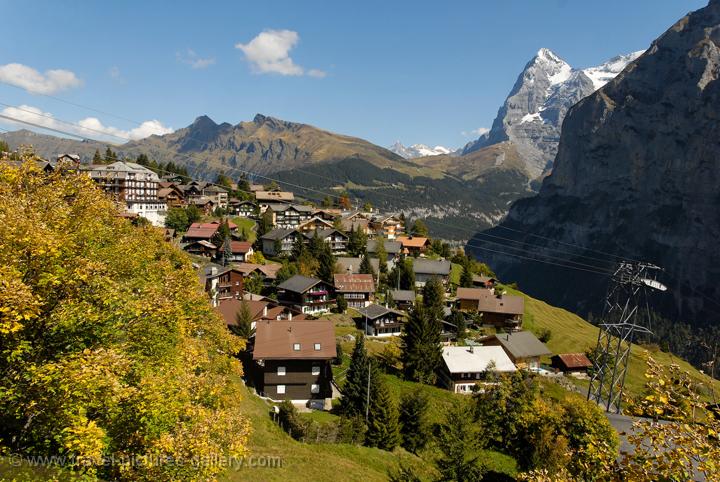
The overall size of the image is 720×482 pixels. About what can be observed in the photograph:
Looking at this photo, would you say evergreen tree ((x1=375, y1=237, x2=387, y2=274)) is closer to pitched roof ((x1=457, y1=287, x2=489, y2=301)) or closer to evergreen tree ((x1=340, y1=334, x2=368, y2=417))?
pitched roof ((x1=457, y1=287, x2=489, y2=301))

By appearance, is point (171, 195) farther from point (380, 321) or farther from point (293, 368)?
point (293, 368)

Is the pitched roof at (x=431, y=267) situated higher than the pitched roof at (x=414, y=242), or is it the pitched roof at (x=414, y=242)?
the pitched roof at (x=414, y=242)

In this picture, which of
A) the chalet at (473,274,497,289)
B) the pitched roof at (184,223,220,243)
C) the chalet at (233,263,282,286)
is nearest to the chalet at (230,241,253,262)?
the pitched roof at (184,223,220,243)

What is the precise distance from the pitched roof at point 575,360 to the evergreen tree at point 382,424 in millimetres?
46879

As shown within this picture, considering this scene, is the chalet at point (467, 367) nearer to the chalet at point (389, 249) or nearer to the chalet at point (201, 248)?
the chalet at point (389, 249)

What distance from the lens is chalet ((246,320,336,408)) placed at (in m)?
53.1

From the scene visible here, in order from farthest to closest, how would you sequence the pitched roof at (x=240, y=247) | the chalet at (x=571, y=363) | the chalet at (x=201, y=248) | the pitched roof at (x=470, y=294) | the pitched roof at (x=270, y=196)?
the pitched roof at (x=270, y=196)
the chalet at (x=201, y=248)
the pitched roof at (x=240, y=247)
the pitched roof at (x=470, y=294)
the chalet at (x=571, y=363)

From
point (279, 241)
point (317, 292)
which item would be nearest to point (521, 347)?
point (317, 292)

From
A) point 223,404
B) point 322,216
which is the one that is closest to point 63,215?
point 223,404

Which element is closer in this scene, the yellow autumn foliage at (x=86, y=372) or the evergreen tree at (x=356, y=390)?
the yellow autumn foliage at (x=86, y=372)

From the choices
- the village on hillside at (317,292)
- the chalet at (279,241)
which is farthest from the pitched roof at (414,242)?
the chalet at (279,241)

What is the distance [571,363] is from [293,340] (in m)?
51.3

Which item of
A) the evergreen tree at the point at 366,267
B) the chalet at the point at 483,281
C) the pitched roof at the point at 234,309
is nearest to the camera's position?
the pitched roof at the point at 234,309

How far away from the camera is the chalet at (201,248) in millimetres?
98281
